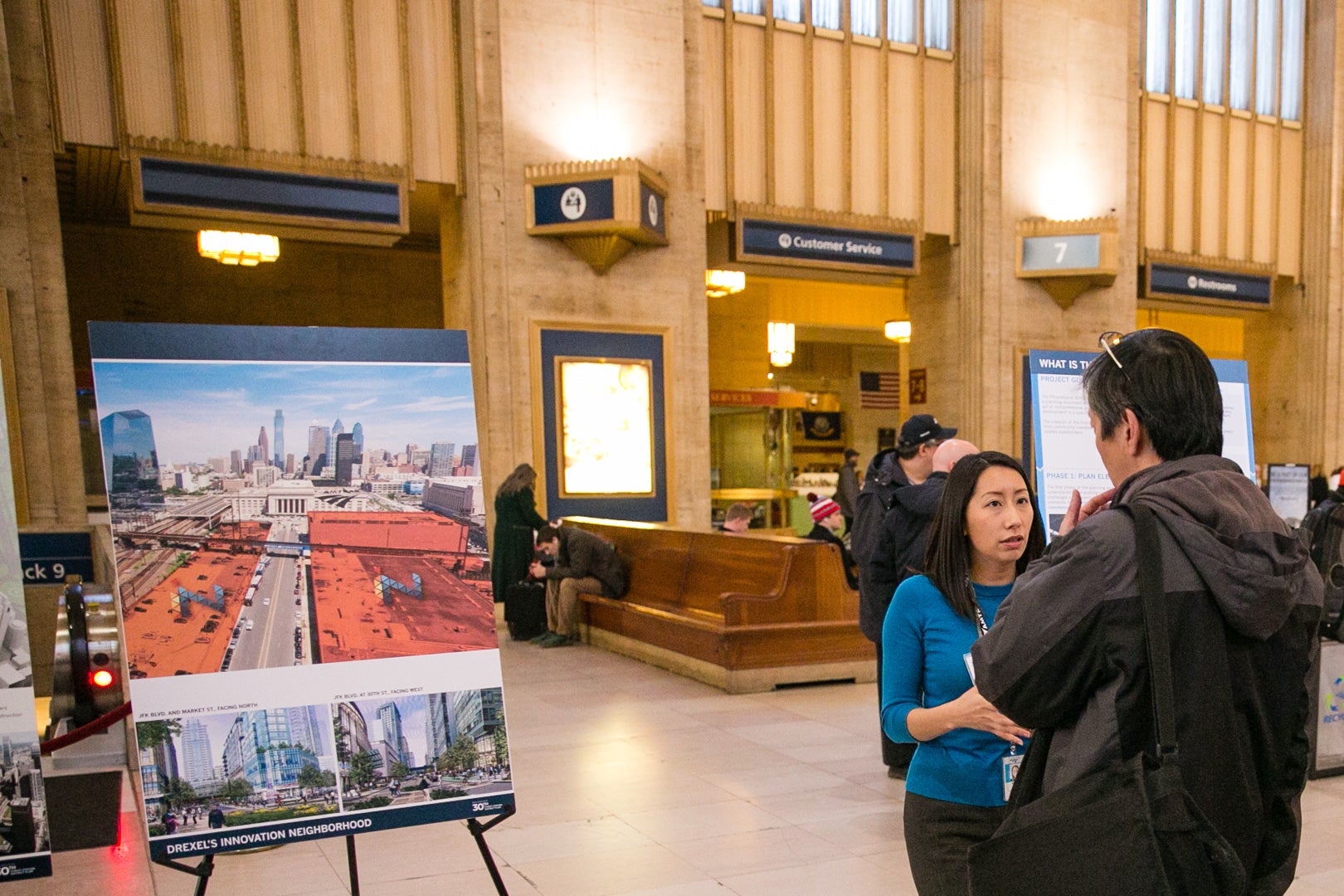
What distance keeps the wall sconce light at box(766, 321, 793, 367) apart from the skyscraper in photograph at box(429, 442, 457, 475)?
15.5m

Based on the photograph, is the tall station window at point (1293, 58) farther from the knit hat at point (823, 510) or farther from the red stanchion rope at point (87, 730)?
the red stanchion rope at point (87, 730)

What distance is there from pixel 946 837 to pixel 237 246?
11009 millimetres

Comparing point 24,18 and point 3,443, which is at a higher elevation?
point 24,18

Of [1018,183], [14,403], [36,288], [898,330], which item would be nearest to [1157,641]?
[14,403]

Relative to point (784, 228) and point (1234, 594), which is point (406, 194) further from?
point (1234, 594)

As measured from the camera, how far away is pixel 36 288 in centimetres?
905

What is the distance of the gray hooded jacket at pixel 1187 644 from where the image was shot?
141 centimetres

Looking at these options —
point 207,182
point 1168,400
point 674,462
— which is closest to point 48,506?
point 207,182

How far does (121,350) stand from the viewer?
2445mm

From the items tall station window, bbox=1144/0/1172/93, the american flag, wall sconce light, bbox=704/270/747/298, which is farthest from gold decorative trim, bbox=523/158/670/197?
the american flag

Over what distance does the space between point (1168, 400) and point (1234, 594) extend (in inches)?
12.4

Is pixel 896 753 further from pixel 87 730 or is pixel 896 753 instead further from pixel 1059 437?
pixel 87 730

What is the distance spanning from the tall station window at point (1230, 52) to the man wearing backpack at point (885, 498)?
43.1 feet

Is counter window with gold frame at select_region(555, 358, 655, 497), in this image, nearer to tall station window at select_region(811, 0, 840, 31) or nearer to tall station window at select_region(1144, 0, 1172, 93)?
tall station window at select_region(811, 0, 840, 31)
